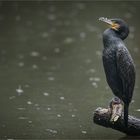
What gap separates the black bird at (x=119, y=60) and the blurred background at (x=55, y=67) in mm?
775

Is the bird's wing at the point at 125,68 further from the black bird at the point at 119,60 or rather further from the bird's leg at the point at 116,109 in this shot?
the bird's leg at the point at 116,109

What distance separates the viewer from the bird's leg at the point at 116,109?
1016 centimetres

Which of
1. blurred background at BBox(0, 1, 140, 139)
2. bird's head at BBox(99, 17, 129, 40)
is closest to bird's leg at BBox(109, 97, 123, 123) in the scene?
blurred background at BBox(0, 1, 140, 139)

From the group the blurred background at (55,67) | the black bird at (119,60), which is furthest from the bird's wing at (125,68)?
the blurred background at (55,67)

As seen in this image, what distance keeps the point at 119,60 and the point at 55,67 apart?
19.3 ft

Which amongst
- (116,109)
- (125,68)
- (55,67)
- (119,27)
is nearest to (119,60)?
(125,68)

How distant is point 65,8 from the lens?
24.9m

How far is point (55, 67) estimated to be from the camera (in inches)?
624

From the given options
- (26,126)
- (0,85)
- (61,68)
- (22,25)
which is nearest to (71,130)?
(26,126)

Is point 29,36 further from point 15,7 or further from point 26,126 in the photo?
point 26,126

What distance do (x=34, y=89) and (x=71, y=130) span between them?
3134 millimetres

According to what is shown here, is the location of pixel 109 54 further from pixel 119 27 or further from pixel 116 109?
pixel 116 109

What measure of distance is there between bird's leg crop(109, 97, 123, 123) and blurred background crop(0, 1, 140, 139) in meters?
0.39

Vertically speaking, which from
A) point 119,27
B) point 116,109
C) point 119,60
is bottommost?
point 116,109
